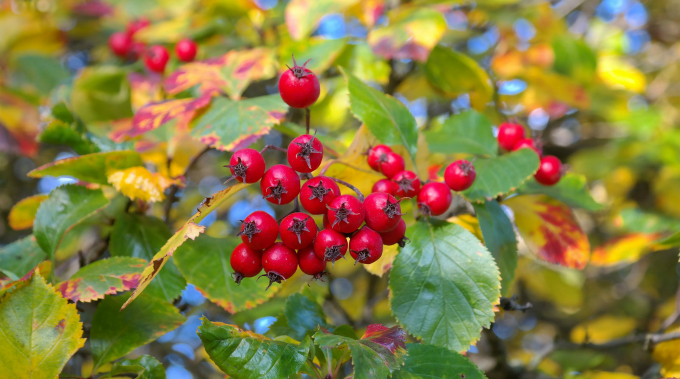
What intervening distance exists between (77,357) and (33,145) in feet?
4.69

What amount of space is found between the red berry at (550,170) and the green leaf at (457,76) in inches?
29.2

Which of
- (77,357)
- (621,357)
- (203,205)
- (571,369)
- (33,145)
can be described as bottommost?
(621,357)

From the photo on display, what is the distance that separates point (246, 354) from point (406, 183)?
577 millimetres

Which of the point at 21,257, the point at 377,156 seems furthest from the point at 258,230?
the point at 21,257

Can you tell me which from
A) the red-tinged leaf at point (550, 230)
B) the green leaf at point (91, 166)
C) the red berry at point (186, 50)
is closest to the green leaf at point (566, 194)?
the red-tinged leaf at point (550, 230)

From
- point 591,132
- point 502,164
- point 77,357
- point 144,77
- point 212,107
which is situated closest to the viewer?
point 502,164

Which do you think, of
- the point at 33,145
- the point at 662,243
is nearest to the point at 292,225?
the point at 662,243

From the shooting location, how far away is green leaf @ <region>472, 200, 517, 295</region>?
127 cm

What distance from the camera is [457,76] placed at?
2160 millimetres

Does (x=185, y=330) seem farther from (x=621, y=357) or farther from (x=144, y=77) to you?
(x=621, y=357)

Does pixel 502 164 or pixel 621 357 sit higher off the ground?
pixel 502 164

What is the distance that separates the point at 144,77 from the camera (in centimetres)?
222

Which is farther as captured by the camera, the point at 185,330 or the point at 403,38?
the point at 185,330

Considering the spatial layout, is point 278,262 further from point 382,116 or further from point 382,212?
point 382,116
